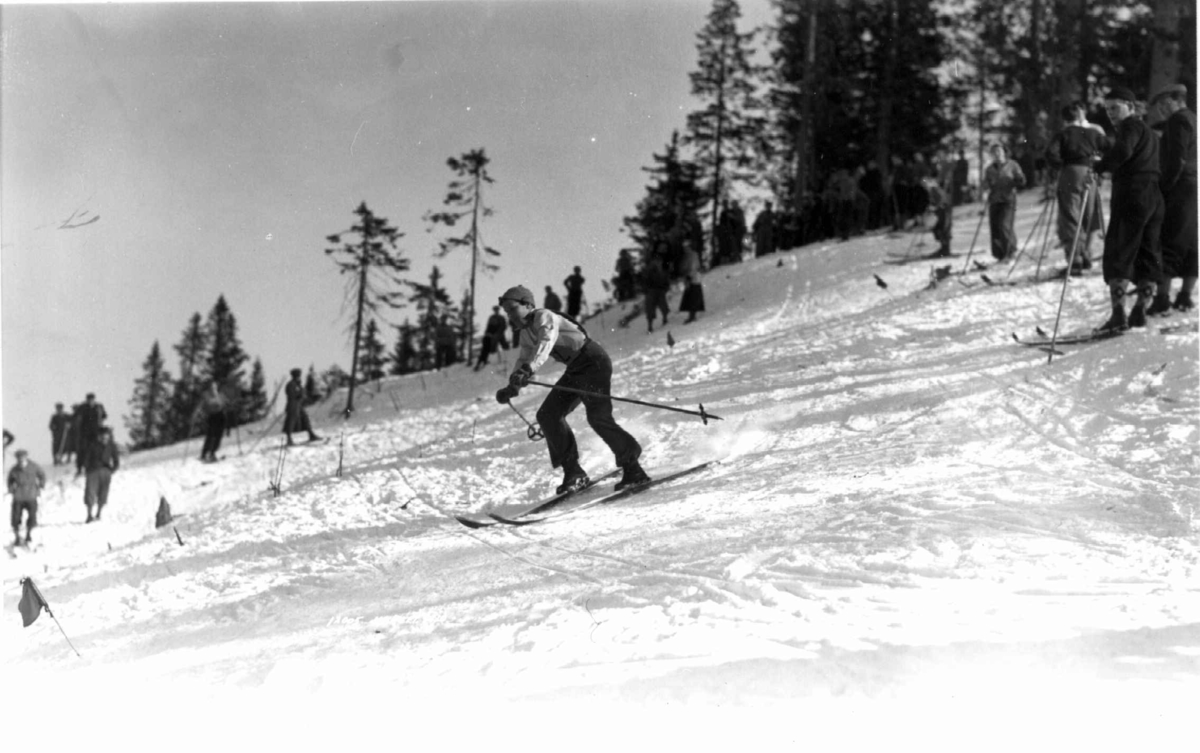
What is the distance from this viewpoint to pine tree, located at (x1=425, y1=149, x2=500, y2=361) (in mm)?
5715

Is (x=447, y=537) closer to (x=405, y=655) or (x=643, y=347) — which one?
(x=405, y=655)

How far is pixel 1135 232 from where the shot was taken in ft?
23.4

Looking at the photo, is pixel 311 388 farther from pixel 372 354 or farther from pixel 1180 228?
pixel 1180 228

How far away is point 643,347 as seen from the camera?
893 cm

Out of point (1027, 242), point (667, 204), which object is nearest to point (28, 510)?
point (667, 204)

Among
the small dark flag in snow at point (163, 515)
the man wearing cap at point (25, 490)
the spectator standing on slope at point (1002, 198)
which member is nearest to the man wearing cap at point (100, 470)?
the man wearing cap at point (25, 490)

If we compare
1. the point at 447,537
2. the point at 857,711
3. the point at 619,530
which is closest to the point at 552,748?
the point at 857,711

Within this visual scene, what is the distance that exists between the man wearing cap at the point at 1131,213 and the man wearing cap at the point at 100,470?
8.57 metres

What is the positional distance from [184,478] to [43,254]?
15.3 ft

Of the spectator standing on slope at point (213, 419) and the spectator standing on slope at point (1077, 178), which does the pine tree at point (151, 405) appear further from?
the spectator standing on slope at point (1077, 178)

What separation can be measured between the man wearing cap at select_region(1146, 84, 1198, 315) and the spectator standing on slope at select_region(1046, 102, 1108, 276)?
119 cm

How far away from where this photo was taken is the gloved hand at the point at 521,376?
5.52 m

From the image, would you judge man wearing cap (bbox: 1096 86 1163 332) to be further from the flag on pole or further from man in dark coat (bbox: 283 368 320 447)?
the flag on pole

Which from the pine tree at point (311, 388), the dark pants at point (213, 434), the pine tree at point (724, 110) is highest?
the pine tree at point (724, 110)
